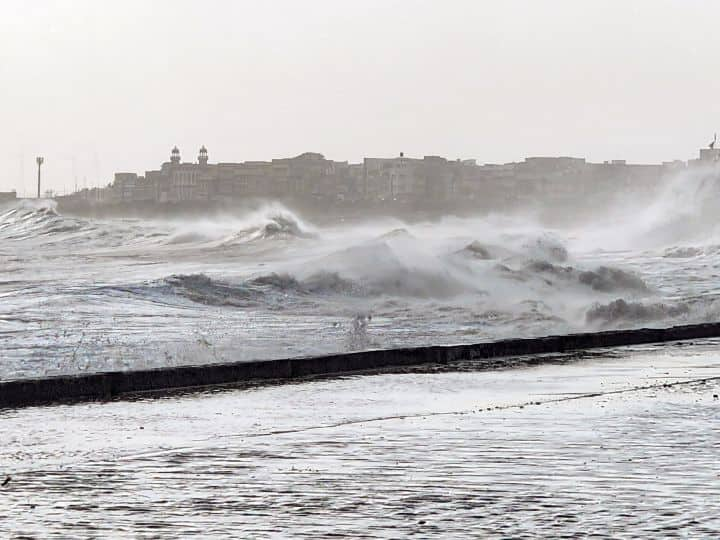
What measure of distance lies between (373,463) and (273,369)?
4.71m

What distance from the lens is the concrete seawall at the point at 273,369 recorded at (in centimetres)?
1000

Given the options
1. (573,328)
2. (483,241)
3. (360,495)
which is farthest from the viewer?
(483,241)

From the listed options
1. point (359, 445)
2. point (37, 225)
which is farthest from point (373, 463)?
point (37, 225)

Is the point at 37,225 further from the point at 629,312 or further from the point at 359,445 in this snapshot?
the point at 359,445

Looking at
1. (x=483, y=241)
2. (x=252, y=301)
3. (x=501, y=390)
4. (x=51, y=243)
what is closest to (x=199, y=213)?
(x=51, y=243)

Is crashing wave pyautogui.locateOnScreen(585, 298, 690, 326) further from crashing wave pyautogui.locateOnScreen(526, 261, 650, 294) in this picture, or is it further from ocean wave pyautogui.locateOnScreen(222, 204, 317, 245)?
ocean wave pyautogui.locateOnScreen(222, 204, 317, 245)

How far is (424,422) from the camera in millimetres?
8930

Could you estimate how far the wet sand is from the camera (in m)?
5.55

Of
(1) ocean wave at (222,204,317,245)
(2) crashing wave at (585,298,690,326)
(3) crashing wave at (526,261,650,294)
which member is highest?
(1) ocean wave at (222,204,317,245)

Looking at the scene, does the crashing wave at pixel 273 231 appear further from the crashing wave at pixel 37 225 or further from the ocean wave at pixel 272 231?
the crashing wave at pixel 37 225

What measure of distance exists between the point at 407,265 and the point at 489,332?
14.8 metres

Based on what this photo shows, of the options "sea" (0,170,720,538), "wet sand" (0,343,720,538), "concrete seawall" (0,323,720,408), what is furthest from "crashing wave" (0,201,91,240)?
"wet sand" (0,343,720,538)

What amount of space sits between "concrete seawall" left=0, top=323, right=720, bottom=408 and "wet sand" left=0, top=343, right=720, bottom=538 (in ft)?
1.45

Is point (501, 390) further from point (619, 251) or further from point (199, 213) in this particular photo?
point (199, 213)
